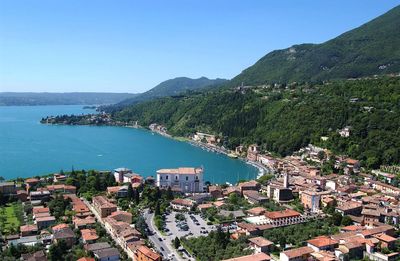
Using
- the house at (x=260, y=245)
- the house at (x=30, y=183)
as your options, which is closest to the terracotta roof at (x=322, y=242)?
the house at (x=260, y=245)

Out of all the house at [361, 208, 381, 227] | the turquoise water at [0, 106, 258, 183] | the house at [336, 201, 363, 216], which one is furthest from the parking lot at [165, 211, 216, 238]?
the turquoise water at [0, 106, 258, 183]

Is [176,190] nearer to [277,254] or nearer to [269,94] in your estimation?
[277,254]

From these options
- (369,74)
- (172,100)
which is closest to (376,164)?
(369,74)

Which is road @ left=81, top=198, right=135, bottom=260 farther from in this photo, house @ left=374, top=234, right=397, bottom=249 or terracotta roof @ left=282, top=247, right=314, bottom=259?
house @ left=374, top=234, right=397, bottom=249

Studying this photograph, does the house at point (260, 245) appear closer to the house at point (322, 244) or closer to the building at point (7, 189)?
the house at point (322, 244)

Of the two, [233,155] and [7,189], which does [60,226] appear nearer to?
[7,189]

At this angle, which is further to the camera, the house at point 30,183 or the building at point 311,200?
the house at point 30,183

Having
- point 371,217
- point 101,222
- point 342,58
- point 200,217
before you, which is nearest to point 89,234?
point 101,222

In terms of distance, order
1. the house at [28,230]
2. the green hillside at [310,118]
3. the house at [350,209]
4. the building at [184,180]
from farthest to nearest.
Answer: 1. the green hillside at [310,118]
2. the building at [184,180]
3. the house at [350,209]
4. the house at [28,230]
